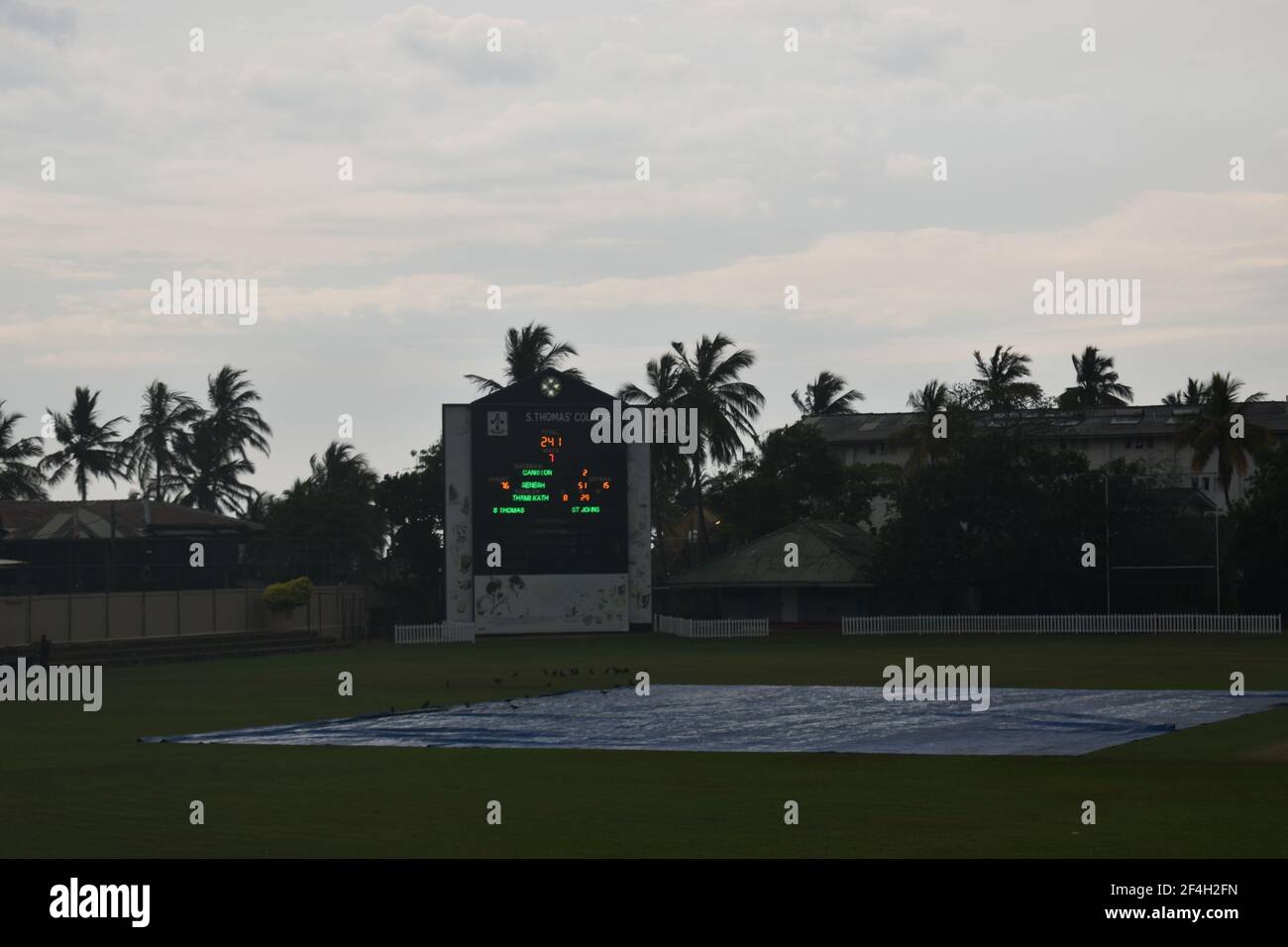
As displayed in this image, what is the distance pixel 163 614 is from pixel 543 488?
1545 centimetres

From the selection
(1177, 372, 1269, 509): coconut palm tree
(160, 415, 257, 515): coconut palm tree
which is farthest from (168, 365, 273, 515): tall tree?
(1177, 372, 1269, 509): coconut palm tree

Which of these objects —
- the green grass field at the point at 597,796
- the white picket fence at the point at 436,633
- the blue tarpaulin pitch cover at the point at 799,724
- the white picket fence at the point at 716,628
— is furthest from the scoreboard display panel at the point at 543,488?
the green grass field at the point at 597,796

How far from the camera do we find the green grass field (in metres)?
15.8

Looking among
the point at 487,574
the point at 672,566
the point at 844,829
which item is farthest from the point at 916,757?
the point at 672,566

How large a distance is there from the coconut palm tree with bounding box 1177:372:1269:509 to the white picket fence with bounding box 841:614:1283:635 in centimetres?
1762

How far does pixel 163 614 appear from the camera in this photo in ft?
201

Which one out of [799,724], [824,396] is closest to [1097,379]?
[824,396]

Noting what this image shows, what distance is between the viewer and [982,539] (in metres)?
69.4

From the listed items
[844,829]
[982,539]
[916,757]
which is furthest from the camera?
[982,539]

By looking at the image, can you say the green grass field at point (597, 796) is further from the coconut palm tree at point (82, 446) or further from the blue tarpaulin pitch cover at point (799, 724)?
the coconut palm tree at point (82, 446)

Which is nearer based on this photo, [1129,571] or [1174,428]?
[1129,571]

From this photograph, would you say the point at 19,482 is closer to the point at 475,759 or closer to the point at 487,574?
the point at 487,574

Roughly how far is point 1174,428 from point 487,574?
55341 mm

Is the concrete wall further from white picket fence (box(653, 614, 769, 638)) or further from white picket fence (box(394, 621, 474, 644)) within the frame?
white picket fence (box(653, 614, 769, 638))
